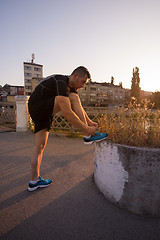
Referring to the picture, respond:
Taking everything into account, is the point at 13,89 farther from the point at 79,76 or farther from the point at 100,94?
the point at 79,76

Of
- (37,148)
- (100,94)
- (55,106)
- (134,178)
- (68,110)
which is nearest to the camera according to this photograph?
(134,178)

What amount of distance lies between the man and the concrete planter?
340mm

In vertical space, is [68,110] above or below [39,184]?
above

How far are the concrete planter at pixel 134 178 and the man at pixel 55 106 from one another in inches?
13.4

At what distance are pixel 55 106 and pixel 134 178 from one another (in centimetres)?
120

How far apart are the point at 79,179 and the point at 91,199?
1.55 feet

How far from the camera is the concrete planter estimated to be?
1.34 meters

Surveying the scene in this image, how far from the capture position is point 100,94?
46.0 m

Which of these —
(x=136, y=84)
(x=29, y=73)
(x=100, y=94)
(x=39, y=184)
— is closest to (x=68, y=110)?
(x=39, y=184)

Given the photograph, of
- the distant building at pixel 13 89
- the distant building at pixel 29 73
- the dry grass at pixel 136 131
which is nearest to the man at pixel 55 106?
the dry grass at pixel 136 131

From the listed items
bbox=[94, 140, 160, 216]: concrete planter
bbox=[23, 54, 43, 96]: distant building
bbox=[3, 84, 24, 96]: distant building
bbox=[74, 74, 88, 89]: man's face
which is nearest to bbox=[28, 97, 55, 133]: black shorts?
bbox=[74, 74, 88, 89]: man's face

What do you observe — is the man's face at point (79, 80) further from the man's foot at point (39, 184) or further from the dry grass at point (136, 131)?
the man's foot at point (39, 184)

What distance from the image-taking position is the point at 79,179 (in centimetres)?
209

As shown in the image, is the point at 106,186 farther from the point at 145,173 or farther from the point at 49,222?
the point at 49,222
